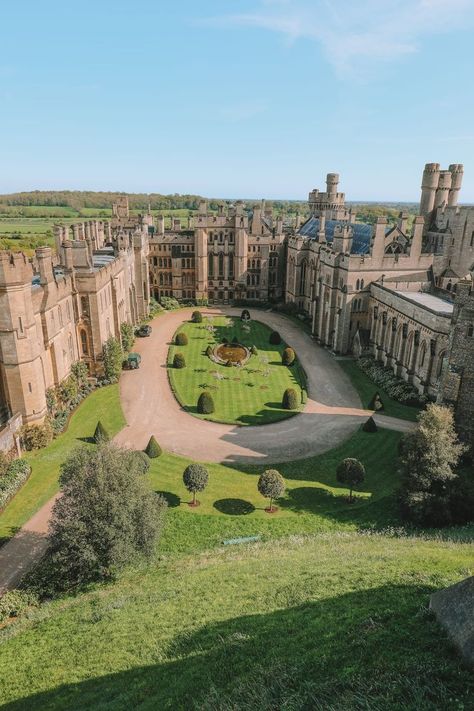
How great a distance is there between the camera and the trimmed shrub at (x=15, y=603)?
19.4 metres

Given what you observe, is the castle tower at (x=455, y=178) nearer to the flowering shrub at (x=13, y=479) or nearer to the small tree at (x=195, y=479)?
the small tree at (x=195, y=479)

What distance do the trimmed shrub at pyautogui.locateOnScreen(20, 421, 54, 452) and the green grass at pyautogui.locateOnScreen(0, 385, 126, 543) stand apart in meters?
0.48

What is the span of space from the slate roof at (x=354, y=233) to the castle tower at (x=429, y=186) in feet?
22.9

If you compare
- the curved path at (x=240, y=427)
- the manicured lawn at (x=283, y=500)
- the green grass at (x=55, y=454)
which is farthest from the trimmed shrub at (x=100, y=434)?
the manicured lawn at (x=283, y=500)

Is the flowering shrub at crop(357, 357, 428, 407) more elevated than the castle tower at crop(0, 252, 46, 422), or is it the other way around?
the castle tower at crop(0, 252, 46, 422)

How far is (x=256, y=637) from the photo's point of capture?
1439 centimetres

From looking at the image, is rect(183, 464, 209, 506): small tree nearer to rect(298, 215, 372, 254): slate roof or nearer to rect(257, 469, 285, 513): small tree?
rect(257, 469, 285, 513): small tree

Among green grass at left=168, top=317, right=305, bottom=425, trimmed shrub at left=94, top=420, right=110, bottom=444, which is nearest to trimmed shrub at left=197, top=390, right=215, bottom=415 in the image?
green grass at left=168, top=317, right=305, bottom=425

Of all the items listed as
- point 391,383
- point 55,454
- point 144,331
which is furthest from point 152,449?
point 144,331

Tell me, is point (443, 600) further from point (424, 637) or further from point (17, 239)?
point (17, 239)

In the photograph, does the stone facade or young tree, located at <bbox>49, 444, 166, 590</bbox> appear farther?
the stone facade

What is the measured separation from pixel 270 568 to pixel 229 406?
68.1 feet

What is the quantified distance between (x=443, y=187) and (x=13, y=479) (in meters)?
54.7

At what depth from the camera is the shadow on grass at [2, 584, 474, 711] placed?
10.5 metres
